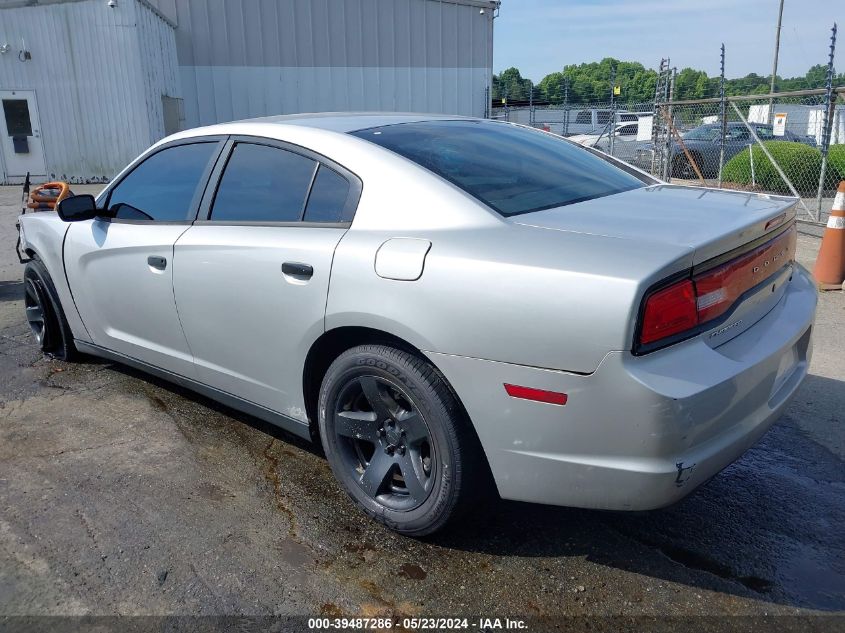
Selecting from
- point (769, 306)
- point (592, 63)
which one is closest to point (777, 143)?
point (769, 306)

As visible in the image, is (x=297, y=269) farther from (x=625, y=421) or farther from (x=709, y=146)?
(x=709, y=146)

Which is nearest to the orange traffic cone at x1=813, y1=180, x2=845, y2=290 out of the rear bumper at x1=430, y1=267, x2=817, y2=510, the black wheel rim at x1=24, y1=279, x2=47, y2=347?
the rear bumper at x1=430, y1=267, x2=817, y2=510

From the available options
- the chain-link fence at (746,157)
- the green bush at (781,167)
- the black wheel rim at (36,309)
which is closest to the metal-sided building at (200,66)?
the chain-link fence at (746,157)

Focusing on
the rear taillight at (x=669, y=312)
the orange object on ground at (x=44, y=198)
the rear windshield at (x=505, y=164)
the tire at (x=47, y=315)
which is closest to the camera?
the rear taillight at (x=669, y=312)

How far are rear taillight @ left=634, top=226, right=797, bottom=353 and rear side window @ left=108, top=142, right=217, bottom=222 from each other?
7.56 ft

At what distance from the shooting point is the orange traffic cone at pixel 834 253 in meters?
6.01

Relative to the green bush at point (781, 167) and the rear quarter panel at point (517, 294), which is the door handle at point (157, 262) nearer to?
the rear quarter panel at point (517, 294)

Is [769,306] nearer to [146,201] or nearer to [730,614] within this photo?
[730,614]

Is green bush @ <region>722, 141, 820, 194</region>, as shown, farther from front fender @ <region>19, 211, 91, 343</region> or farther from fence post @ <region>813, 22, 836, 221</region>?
front fender @ <region>19, 211, 91, 343</region>

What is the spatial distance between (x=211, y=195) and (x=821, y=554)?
2929 mm

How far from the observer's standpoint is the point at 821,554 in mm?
2525

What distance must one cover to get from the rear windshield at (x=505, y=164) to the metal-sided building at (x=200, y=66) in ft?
54.6

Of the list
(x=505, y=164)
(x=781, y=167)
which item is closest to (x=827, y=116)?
(x=781, y=167)

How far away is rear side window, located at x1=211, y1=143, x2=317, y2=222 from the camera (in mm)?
2930
